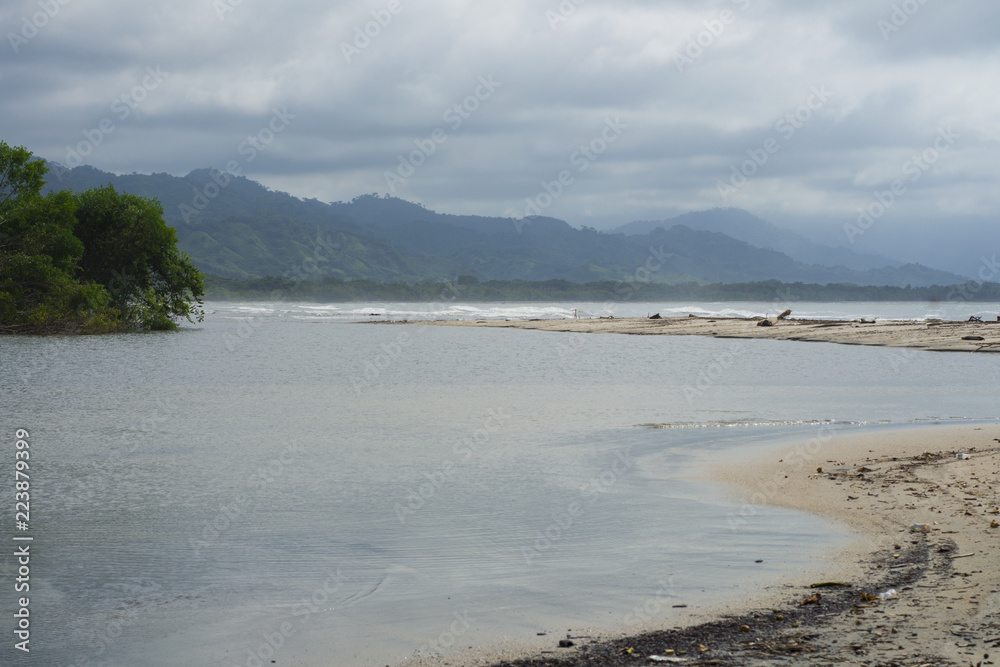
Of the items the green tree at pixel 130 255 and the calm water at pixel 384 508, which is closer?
the calm water at pixel 384 508

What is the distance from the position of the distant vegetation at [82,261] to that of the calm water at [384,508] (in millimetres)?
26377

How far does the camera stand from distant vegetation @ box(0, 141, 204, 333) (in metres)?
47.9

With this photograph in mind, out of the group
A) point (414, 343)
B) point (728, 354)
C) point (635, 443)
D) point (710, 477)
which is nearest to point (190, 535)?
point (710, 477)

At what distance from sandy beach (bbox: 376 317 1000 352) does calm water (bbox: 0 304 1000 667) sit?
664 inches

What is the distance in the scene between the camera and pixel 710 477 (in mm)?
12297

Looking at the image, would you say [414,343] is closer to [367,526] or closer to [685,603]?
[367,526]

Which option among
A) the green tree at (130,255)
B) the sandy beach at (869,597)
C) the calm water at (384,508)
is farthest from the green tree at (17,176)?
the sandy beach at (869,597)

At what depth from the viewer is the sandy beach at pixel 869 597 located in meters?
5.63

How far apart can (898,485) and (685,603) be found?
5624 mm

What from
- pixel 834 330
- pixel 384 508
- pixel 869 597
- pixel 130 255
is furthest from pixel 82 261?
pixel 869 597

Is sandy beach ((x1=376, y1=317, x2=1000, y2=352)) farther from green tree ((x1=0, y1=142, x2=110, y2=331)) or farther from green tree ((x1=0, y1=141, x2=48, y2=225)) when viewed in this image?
green tree ((x1=0, y1=141, x2=48, y2=225))

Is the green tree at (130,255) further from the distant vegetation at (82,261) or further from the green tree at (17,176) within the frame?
the green tree at (17,176)

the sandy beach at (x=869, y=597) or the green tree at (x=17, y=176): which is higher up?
the green tree at (x=17, y=176)

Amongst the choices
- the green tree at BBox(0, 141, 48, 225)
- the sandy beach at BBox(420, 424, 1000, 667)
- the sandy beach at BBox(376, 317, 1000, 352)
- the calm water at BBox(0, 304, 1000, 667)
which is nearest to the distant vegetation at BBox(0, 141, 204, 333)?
the green tree at BBox(0, 141, 48, 225)
